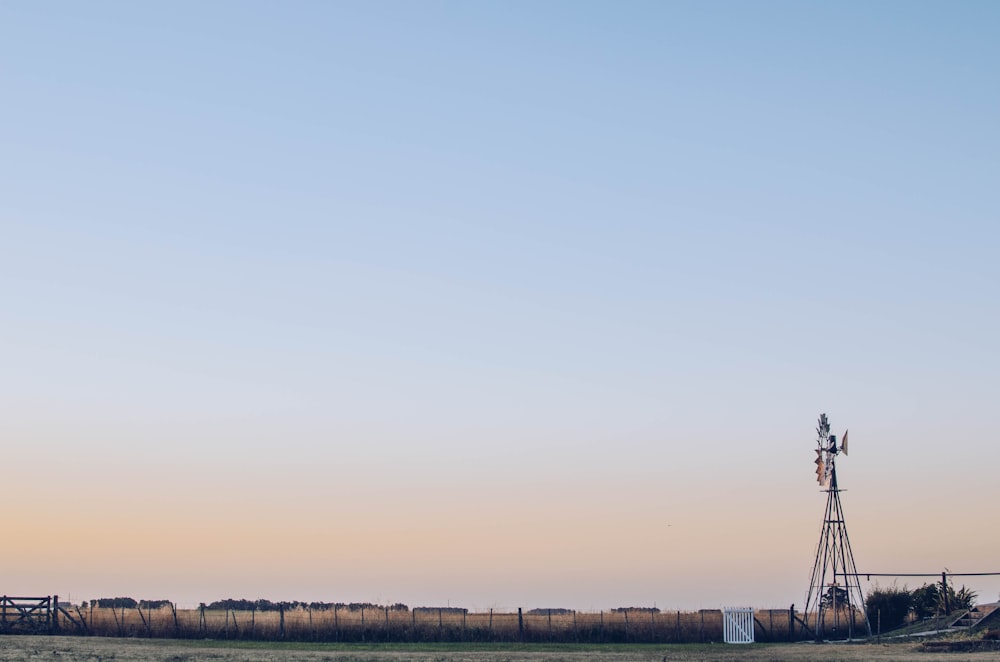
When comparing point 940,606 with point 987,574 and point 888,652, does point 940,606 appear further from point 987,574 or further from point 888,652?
point 888,652

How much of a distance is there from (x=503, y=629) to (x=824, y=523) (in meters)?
18.3

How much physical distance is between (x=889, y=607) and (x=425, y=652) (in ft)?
89.9

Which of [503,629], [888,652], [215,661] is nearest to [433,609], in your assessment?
[503,629]

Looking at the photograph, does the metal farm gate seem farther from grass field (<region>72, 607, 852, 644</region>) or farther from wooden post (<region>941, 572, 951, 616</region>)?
wooden post (<region>941, 572, 951, 616</region>)

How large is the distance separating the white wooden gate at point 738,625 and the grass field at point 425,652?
2.84 metres

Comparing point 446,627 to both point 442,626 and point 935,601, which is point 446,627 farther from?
point 935,601

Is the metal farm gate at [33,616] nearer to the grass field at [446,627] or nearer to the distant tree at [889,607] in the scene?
the grass field at [446,627]

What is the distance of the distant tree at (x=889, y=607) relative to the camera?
6650 cm

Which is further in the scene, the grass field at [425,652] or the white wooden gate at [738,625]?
the white wooden gate at [738,625]

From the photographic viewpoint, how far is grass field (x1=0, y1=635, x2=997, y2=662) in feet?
162

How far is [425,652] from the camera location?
56.2 m

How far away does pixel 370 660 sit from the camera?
49.7 metres

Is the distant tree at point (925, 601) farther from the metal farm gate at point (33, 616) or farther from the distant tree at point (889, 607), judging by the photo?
the metal farm gate at point (33, 616)

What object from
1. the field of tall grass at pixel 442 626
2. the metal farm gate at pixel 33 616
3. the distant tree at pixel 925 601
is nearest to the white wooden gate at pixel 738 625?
the field of tall grass at pixel 442 626
